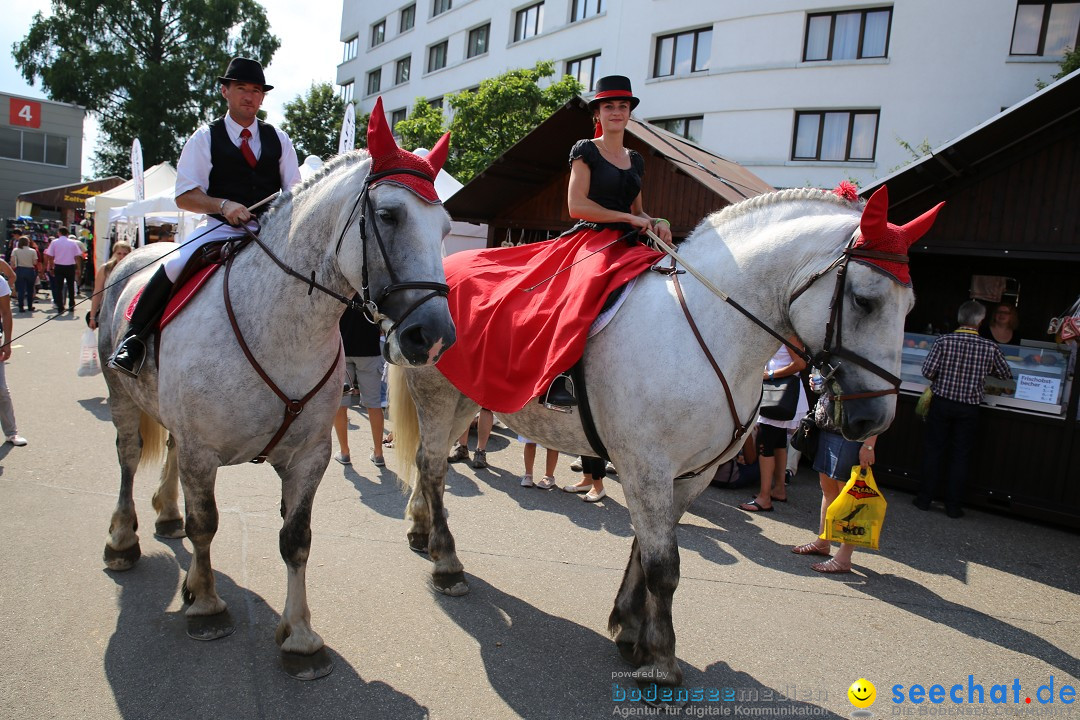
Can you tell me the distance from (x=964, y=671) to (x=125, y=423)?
17.4ft

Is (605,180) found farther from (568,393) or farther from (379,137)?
(379,137)

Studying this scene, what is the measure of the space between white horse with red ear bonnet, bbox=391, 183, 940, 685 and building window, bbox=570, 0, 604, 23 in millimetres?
26844

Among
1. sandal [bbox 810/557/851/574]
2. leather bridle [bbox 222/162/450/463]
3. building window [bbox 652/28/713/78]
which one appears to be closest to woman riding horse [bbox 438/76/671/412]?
leather bridle [bbox 222/162/450/463]

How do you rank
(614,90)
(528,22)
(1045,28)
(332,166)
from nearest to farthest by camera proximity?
1. (332,166)
2. (614,90)
3. (1045,28)
4. (528,22)

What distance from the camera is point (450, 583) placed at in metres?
4.16

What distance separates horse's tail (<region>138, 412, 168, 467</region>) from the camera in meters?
4.53

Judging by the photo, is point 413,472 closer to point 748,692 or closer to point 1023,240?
point 748,692

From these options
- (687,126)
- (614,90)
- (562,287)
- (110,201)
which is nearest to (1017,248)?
(614,90)

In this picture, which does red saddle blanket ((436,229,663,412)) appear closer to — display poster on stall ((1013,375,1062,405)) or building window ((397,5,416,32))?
display poster on stall ((1013,375,1062,405))

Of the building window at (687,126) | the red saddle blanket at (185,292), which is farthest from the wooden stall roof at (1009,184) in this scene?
the building window at (687,126)

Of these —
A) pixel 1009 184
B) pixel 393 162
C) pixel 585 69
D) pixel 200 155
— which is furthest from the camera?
pixel 585 69

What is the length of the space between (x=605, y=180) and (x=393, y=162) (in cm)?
139

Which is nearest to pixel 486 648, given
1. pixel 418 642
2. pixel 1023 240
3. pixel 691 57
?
pixel 418 642

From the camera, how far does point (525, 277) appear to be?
148 inches
